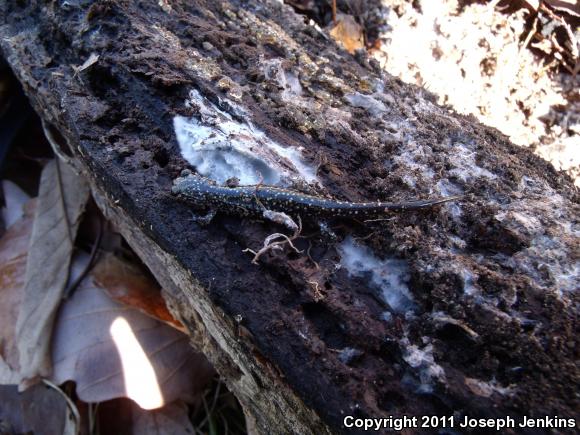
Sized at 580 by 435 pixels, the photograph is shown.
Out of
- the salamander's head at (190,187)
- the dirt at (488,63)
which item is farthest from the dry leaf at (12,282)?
the dirt at (488,63)

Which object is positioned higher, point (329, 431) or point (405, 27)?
point (405, 27)

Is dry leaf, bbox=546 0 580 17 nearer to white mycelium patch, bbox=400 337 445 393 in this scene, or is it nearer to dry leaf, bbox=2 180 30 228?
white mycelium patch, bbox=400 337 445 393

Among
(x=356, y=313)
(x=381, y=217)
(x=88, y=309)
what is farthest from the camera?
(x=88, y=309)

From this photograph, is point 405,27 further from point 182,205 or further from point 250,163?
point 182,205

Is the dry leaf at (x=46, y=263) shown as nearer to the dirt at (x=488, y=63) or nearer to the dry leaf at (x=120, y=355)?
the dry leaf at (x=120, y=355)

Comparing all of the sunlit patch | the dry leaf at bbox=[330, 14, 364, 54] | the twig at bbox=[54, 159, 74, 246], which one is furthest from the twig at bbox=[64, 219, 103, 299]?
the dry leaf at bbox=[330, 14, 364, 54]

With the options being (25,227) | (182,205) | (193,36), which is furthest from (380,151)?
(25,227)

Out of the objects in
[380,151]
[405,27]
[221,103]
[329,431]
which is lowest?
[329,431]
